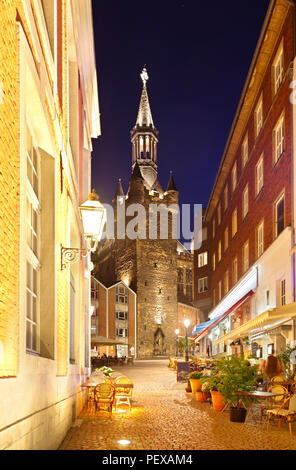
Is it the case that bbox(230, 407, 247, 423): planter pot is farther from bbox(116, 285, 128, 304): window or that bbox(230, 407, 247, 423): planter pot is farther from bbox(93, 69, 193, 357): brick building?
bbox(93, 69, 193, 357): brick building

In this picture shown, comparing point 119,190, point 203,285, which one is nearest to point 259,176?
point 203,285

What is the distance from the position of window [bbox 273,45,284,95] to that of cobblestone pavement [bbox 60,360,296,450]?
10.8 meters

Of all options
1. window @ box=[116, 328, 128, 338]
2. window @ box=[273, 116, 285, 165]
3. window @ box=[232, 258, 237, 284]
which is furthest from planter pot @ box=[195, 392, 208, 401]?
window @ box=[116, 328, 128, 338]

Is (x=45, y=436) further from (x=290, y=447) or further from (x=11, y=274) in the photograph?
(x=290, y=447)

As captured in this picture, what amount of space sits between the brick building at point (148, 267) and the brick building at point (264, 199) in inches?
1521

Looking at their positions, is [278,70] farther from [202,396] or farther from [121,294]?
[121,294]

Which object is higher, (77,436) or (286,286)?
(286,286)

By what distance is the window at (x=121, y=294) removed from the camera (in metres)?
66.1

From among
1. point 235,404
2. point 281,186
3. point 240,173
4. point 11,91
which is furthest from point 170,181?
point 11,91

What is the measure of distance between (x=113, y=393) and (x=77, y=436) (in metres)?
3.79

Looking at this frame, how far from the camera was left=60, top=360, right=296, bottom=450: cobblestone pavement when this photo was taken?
8062mm

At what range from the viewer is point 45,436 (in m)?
6.05

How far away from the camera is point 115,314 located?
2534 inches

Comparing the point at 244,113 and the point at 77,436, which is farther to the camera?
the point at 244,113
